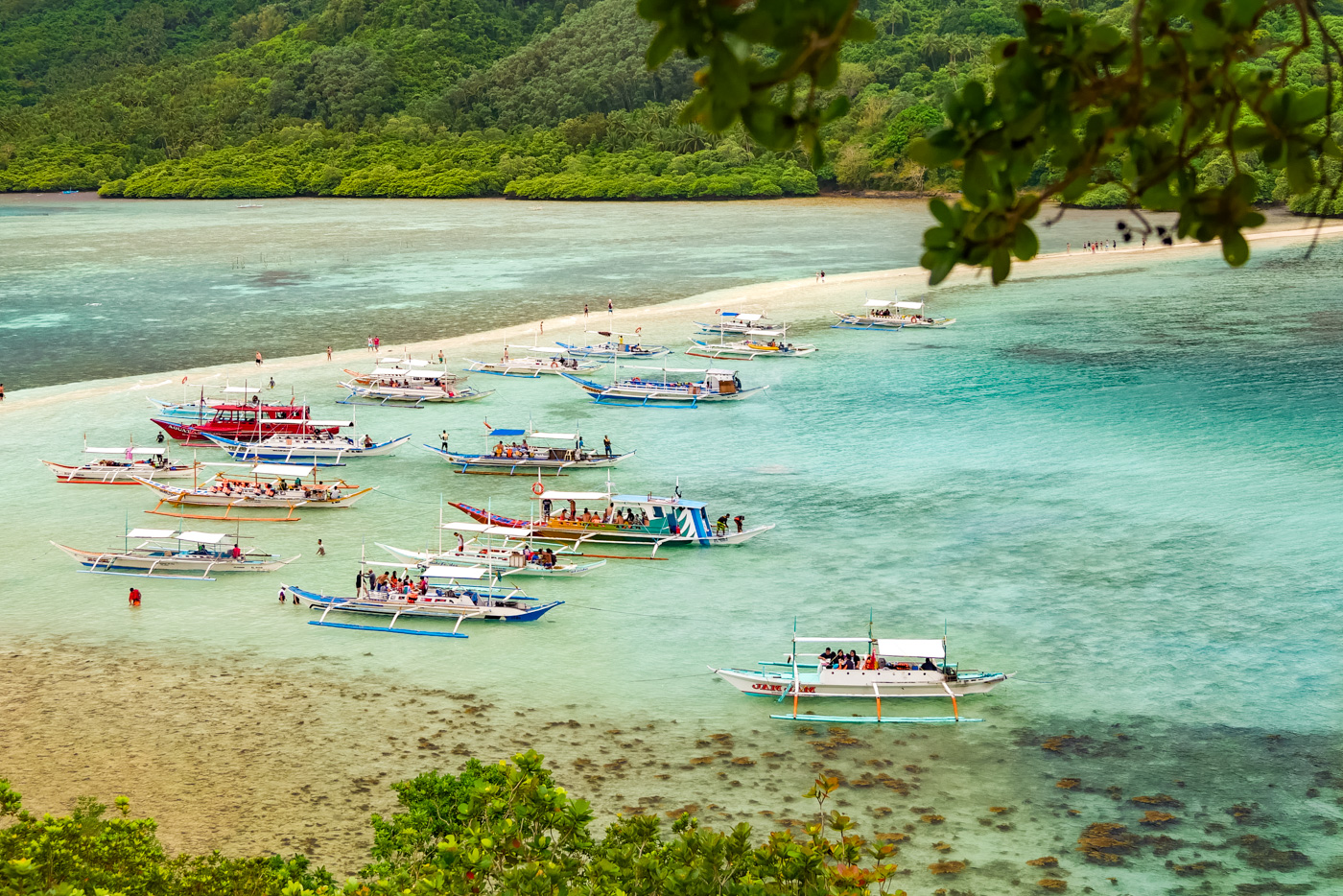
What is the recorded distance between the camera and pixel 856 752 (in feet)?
79.6

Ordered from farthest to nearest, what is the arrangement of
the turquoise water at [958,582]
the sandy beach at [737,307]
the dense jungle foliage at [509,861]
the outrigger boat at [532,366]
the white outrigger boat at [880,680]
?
the outrigger boat at [532,366], the sandy beach at [737,307], the white outrigger boat at [880,680], the turquoise water at [958,582], the dense jungle foliage at [509,861]

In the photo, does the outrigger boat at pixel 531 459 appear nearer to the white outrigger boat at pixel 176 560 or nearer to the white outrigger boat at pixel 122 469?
the white outrigger boat at pixel 122 469

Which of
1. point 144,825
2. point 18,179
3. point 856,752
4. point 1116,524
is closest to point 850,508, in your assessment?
point 1116,524

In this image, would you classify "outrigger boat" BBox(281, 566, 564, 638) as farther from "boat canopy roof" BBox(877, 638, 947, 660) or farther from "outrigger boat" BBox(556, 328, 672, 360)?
"outrigger boat" BBox(556, 328, 672, 360)

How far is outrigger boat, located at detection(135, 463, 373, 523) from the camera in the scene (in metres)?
41.9

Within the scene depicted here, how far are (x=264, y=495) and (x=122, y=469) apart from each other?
243 inches

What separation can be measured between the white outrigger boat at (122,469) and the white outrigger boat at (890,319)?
A: 3918 cm

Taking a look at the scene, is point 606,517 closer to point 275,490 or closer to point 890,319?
point 275,490

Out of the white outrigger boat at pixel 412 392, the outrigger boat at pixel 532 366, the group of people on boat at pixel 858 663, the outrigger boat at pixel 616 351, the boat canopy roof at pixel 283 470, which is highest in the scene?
the outrigger boat at pixel 616 351

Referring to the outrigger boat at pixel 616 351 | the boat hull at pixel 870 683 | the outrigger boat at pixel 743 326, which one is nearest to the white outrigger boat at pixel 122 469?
the outrigger boat at pixel 616 351

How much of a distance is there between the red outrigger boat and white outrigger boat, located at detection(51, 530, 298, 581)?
1309 cm

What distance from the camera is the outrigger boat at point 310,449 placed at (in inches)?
1885

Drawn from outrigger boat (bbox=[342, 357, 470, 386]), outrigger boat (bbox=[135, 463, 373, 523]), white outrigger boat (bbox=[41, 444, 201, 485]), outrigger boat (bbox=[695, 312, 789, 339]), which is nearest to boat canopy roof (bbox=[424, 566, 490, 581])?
outrigger boat (bbox=[135, 463, 373, 523])

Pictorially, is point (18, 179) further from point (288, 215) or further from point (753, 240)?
point (753, 240)
